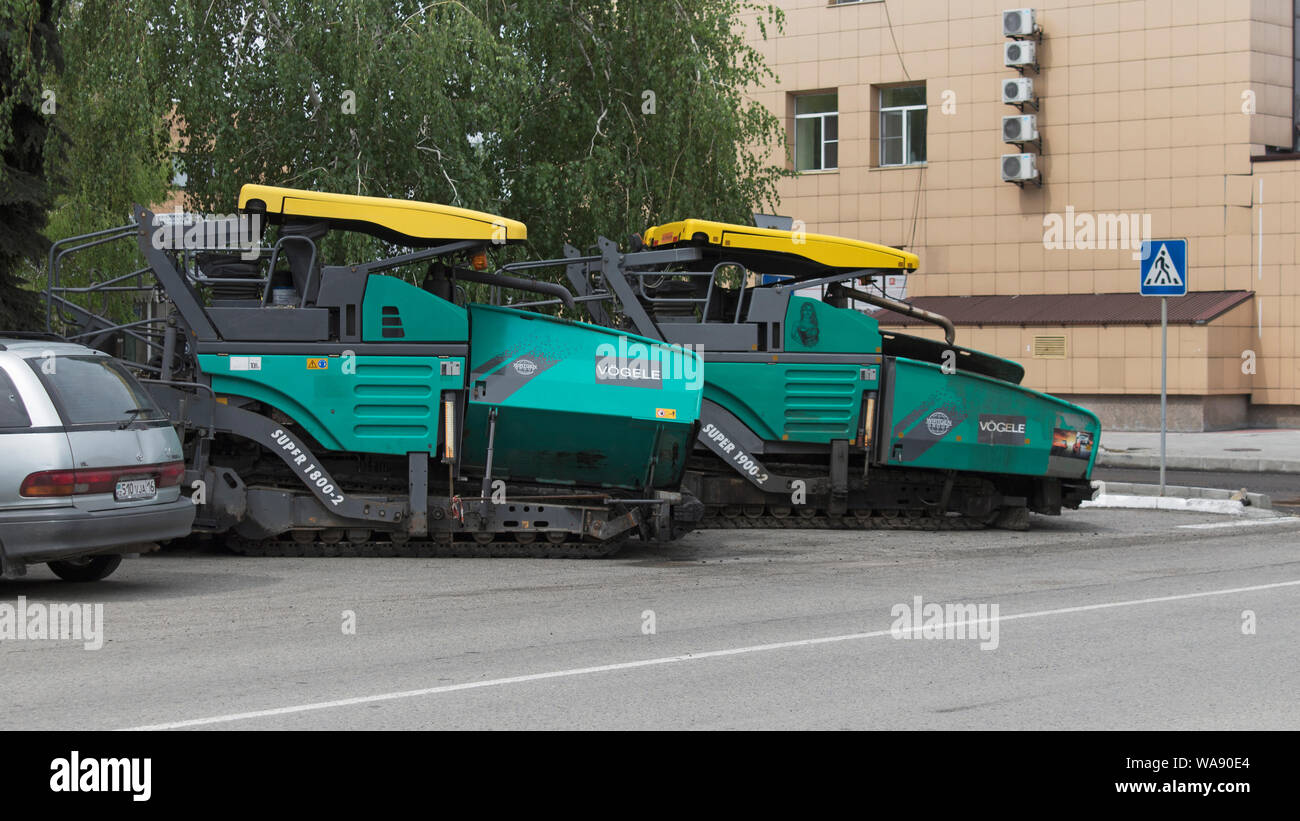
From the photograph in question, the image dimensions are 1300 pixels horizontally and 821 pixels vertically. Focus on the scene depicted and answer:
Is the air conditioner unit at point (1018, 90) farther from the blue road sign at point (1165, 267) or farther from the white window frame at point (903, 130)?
the blue road sign at point (1165, 267)

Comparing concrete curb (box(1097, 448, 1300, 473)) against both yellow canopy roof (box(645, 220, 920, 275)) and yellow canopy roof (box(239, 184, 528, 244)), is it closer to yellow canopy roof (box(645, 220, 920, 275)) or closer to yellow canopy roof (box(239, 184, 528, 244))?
yellow canopy roof (box(645, 220, 920, 275))

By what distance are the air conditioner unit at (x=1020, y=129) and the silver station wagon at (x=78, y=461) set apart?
26.4 meters

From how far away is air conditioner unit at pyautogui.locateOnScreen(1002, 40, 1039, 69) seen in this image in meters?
33.8

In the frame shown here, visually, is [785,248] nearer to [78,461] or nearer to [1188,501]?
[1188,501]

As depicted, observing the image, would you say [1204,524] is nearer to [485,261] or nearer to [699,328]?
[699,328]

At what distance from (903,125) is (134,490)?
95.6 feet

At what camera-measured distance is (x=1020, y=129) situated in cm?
3391

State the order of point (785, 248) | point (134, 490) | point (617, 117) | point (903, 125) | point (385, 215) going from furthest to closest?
point (903, 125), point (617, 117), point (785, 248), point (385, 215), point (134, 490)

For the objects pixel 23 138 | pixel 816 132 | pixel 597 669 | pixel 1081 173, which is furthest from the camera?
pixel 816 132

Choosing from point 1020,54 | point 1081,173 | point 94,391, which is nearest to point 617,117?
point 94,391
